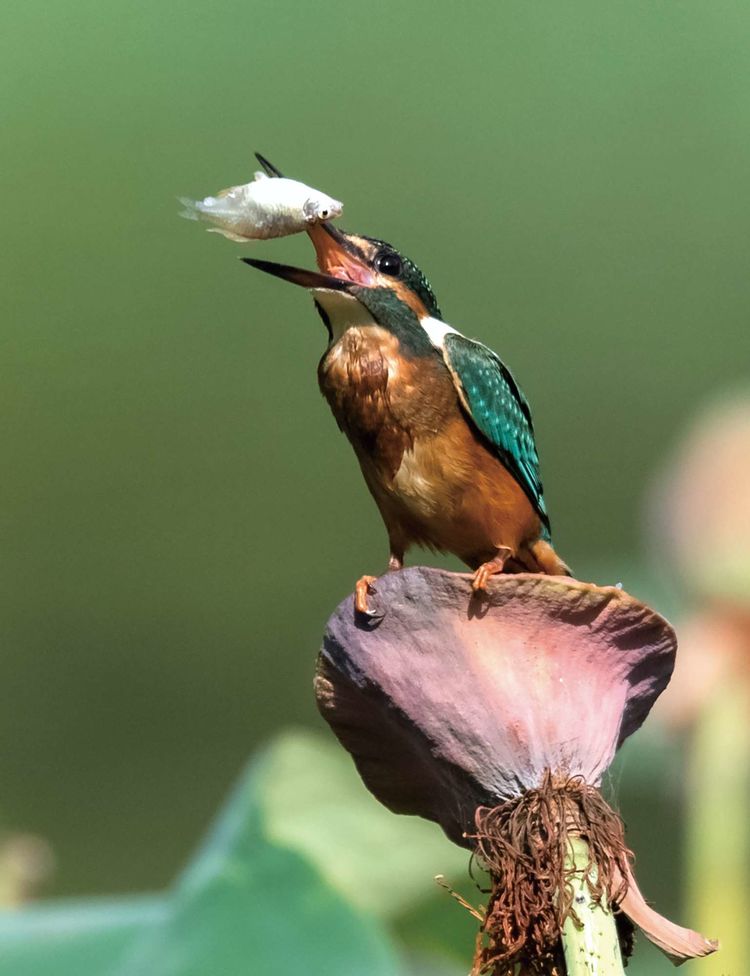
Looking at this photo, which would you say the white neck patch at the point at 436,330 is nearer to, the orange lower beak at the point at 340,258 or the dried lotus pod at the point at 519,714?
the orange lower beak at the point at 340,258

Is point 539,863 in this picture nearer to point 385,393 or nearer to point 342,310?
point 385,393

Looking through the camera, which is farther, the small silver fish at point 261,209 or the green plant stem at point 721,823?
the green plant stem at point 721,823

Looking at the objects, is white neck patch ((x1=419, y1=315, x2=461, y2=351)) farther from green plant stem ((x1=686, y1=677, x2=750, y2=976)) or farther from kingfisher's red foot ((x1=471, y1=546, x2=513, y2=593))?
green plant stem ((x1=686, y1=677, x2=750, y2=976))

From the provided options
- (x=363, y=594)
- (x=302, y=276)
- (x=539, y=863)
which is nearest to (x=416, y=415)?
(x=302, y=276)

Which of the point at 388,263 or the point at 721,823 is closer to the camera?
the point at 388,263

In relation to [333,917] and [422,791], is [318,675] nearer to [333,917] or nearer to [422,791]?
[422,791]

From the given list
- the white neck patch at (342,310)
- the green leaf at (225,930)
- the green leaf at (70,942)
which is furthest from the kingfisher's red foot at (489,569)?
the green leaf at (70,942)
